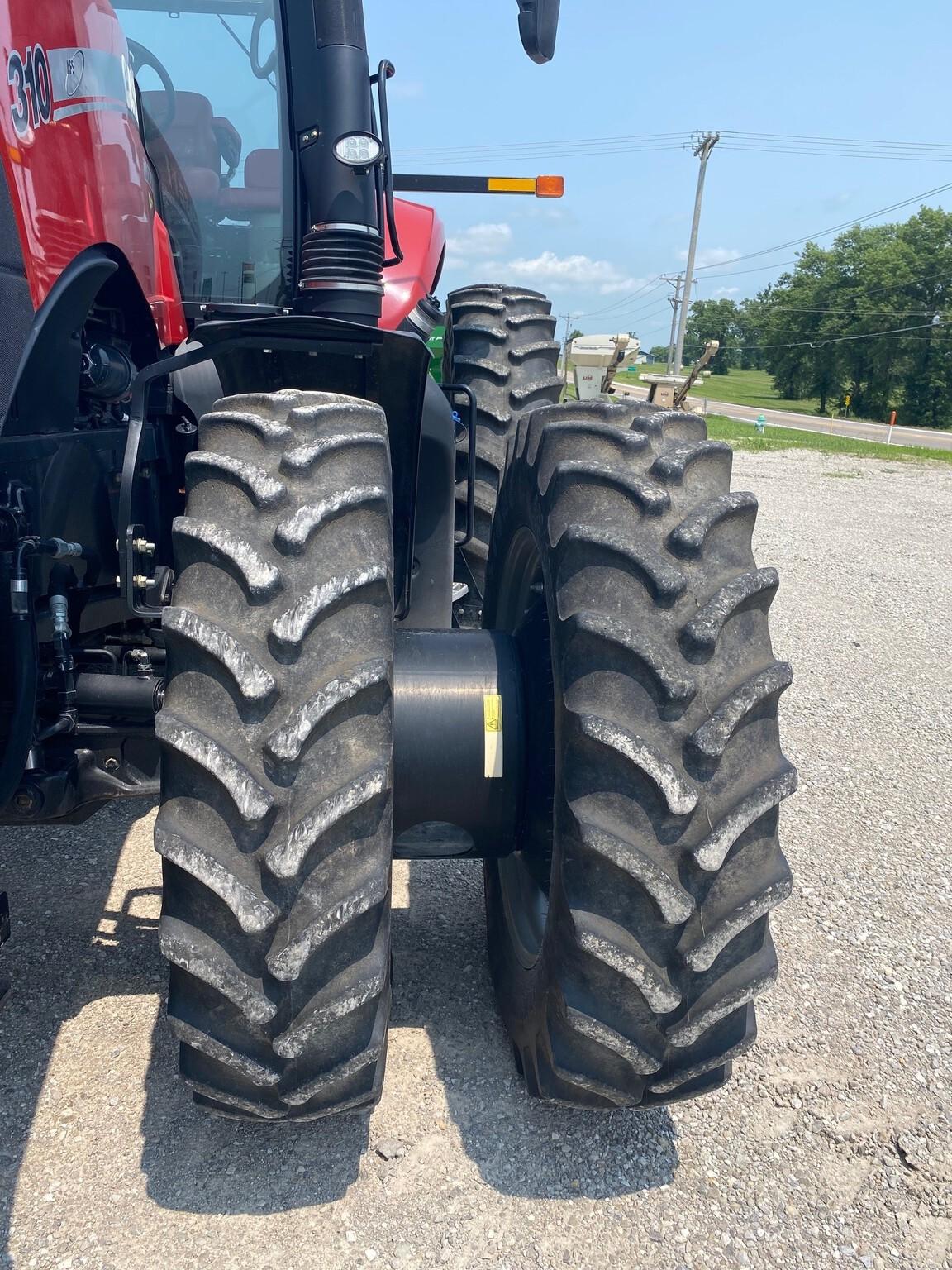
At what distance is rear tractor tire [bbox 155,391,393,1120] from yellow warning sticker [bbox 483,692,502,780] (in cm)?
46

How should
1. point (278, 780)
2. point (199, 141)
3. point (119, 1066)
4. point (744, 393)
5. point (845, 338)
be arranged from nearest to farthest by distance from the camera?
point (278, 780) < point (119, 1066) < point (199, 141) < point (845, 338) < point (744, 393)

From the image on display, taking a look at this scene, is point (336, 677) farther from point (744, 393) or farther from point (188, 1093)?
point (744, 393)

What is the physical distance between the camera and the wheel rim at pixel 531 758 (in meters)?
2.29

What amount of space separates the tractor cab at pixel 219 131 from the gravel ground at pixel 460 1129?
1974mm

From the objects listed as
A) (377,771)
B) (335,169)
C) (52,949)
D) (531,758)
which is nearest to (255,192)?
(335,169)

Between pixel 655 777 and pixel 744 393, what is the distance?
2984 inches

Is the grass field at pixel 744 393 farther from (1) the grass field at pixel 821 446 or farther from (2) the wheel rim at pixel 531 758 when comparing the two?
(2) the wheel rim at pixel 531 758

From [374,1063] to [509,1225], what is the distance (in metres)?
0.44

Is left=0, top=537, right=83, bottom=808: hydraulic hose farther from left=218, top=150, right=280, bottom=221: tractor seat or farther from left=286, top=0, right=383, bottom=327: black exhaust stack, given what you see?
left=218, top=150, right=280, bottom=221: tractor seat

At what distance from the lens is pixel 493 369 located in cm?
451

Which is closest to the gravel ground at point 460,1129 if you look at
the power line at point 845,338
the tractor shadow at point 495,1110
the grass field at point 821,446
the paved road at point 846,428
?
the tractor shadow at point 495,1110

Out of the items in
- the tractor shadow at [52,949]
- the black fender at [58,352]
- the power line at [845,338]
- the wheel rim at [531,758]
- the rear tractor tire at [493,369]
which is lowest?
the power line at [845,338]

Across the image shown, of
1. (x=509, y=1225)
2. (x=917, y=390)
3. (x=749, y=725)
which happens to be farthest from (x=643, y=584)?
(x=917, y=390)

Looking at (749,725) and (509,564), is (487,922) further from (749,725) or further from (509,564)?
(749,725)
